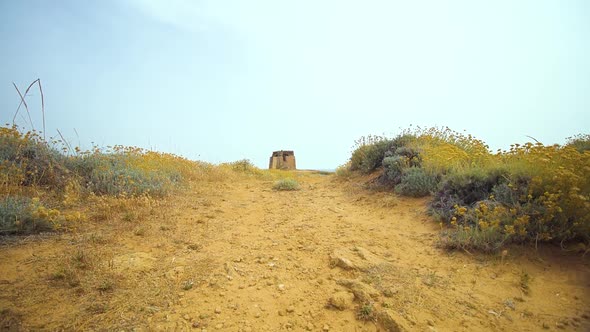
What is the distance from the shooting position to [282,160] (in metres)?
16.3

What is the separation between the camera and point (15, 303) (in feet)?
6.91

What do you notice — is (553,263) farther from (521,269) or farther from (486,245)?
(486,245)

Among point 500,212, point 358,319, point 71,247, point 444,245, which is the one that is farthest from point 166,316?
point 500,212

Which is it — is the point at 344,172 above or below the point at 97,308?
above

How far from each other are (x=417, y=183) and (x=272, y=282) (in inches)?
161

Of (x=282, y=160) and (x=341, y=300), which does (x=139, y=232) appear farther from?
(x=282, y=160)

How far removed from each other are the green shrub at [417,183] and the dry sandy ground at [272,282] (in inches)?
70.2

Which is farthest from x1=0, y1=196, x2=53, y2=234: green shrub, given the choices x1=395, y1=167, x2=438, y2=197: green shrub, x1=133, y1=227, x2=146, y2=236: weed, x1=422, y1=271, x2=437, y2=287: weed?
x1=395, y1=167, x2=438, y2=197: green shrub

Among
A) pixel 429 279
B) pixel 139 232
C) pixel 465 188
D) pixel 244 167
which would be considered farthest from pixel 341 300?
pixel 244 167

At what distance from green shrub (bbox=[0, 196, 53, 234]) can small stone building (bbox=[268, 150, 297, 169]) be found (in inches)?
511

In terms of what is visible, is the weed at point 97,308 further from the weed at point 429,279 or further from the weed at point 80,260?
the weed at point 429,279

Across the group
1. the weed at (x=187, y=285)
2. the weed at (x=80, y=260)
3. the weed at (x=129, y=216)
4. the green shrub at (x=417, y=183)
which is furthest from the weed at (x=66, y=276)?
the green shrub at (x=417, y=183)

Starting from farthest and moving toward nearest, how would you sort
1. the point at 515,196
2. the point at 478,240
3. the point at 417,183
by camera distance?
the point at 417,183 → the point at 515,196 → the point at 478,240

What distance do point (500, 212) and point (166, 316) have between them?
3696mm
